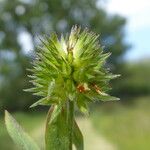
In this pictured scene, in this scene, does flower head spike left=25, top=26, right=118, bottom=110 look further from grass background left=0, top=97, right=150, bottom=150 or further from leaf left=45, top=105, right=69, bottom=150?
grass background left=0, top=97, right=150, bottom=150

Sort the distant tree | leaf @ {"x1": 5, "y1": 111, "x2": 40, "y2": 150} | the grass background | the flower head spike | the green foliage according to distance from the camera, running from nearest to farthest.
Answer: the flower head spike < leaf @ {"x1": 5, "y1": 111, "x2": 40, "y2": 150} < the grass background < the distant tree < the green foliage

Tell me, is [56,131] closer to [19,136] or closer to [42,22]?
[19,136]

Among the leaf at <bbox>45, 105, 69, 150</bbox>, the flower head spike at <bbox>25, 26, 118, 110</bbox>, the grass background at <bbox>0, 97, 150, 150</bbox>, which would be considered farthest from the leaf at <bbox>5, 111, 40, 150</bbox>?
the grass background at <bbox>0, 97, 150, 150</bbox>

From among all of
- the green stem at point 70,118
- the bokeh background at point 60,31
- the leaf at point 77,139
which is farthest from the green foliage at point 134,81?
the green stem at point 70,118

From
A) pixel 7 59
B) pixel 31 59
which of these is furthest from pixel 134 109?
pixel 31 59

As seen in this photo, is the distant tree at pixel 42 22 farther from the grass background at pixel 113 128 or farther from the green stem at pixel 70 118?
the green stem at pixel 70 118

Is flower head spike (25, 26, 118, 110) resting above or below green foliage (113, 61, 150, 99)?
below

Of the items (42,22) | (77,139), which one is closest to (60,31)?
(42,22)
